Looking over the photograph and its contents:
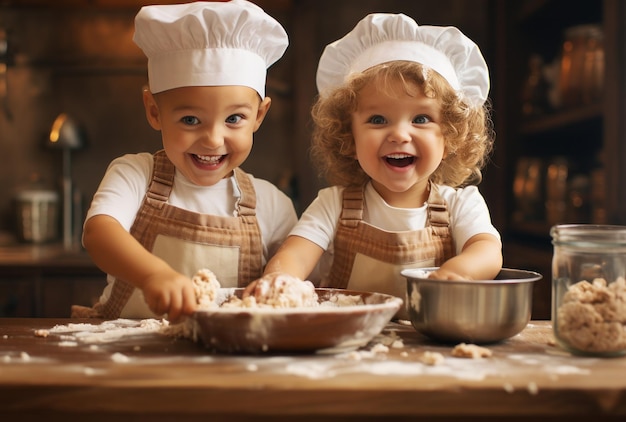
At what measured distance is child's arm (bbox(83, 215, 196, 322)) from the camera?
2.79ft

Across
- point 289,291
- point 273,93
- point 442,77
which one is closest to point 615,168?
point 442,77

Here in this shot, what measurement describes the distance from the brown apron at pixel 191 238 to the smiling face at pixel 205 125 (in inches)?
2.6

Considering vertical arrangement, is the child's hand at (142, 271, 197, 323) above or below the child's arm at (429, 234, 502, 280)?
below

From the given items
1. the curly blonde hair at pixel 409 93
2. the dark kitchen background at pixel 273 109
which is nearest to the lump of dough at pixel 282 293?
the curly blonde hair at pixel 409 93

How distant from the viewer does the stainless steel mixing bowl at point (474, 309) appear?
34.4 inches

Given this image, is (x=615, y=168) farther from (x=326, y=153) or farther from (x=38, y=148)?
(x=38, y=148)

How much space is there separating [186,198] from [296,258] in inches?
9.5

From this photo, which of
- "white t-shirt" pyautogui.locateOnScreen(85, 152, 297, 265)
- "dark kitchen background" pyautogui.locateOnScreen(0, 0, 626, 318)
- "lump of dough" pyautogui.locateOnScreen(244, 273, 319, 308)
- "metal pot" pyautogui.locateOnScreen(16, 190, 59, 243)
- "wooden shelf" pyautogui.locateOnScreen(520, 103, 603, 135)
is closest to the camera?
"lump of dough" pyautogui.locateOnScreen(244, 273, 319, 308)

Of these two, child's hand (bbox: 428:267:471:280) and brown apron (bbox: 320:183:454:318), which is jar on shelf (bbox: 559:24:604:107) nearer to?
Answer: brown apron (bbox: 320:183:454:318)

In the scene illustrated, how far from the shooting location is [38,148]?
3102 mm

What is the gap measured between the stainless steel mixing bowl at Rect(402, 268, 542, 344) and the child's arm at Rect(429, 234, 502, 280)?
3.8 inches

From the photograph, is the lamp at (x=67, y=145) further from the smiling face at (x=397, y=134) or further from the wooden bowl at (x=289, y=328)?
the wooden bowl at (x=289, y=328)

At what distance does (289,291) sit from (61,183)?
7.89 ft

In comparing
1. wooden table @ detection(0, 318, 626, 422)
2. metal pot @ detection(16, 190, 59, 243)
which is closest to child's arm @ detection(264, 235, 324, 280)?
wooden table @ detection(0, 318, 626, 422)
